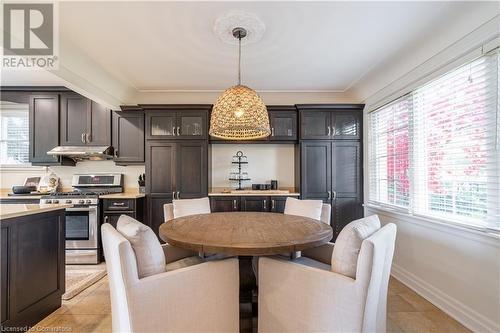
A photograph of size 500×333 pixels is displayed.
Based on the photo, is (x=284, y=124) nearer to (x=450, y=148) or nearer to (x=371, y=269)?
(x=450, y=148)

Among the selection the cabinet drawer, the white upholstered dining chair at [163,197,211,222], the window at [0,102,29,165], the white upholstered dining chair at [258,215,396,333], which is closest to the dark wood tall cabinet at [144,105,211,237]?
the cabinet drawer

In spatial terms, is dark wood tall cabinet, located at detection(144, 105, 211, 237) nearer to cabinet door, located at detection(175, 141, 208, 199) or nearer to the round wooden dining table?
cabinet door, located at detection(175, 141, 208, 199)

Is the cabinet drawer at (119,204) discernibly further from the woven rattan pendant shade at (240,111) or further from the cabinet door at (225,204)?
the woven rattan pendant shade at (240,111)

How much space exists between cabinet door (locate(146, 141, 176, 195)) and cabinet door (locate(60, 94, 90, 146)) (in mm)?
1110

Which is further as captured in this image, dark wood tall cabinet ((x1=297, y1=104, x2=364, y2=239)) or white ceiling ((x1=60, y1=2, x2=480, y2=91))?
dark wood tall cabinet ((x1=297, y1=104, x2=364, y2=239))

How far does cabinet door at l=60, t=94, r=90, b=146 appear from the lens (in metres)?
3.85

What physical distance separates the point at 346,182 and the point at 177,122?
112 inches

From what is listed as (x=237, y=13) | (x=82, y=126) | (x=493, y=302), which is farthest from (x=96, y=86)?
(x=493, y=302)

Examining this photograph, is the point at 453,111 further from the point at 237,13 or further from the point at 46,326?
the point at 46,326

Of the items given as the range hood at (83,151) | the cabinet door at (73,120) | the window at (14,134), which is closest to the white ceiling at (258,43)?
the cabinet door at (73,120)

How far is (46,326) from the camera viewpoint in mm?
2016

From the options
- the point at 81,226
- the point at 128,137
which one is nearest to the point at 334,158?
the point at 128,137

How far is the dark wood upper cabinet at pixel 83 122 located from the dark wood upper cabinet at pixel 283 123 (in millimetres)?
2649

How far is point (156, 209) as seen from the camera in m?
3.77
